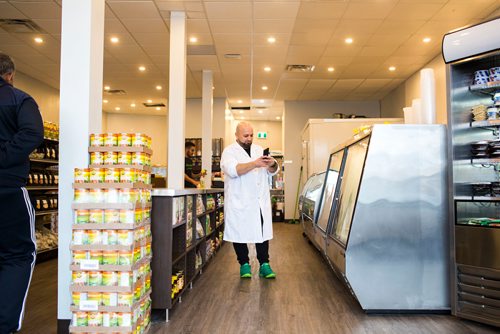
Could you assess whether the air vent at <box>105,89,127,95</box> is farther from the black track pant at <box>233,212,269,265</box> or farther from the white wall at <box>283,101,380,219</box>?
the black track pant at <box>233,212,269,265</box>

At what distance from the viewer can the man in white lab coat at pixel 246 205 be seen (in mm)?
4410

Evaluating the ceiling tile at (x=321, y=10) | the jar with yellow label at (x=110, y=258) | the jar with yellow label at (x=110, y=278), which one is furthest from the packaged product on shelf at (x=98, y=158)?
the ceiling tile at (x=321, y=10)

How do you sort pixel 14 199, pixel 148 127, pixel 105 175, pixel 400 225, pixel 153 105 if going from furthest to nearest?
pixel 148 127 < pixel 153 105 < pixel 400 225 < pixel 105 175 < pixel 14 199

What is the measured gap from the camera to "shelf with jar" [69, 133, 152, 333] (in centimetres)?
245

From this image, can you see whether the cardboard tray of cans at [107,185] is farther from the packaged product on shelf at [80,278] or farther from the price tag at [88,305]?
the price tag at [88,305]

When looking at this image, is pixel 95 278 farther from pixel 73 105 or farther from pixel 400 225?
pixel 400 225

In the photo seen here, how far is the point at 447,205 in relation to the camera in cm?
332

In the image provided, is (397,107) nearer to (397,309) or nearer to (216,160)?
(216,160)

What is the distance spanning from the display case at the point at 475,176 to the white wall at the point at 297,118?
8.96 m

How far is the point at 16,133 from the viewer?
7.92ft

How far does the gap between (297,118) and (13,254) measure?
10828mm

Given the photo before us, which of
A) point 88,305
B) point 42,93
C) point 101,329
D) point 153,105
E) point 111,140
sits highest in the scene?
point 153,105

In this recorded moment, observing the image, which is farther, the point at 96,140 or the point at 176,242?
the point at 176,242

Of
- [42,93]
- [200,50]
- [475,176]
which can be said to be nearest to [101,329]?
[475,176]
